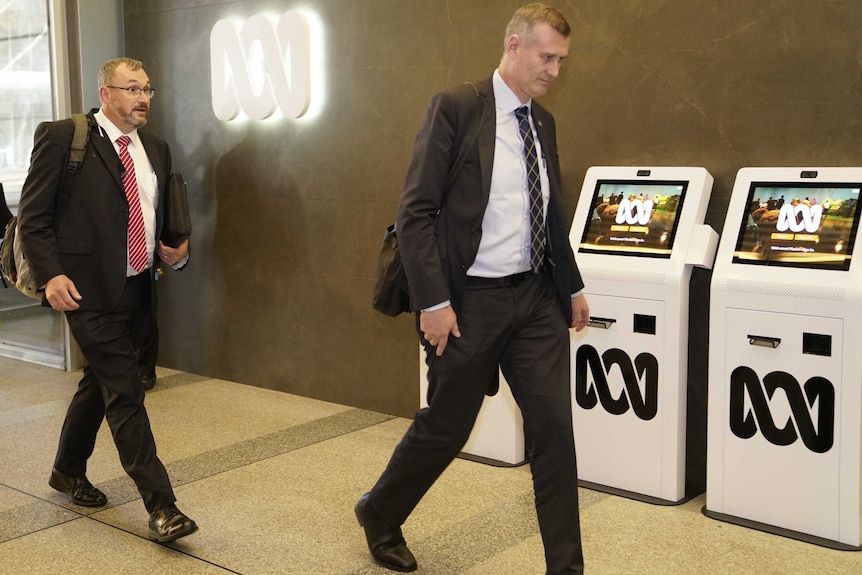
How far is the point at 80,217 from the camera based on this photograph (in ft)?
10.9

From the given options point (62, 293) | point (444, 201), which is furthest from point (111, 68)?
point (444, 201)

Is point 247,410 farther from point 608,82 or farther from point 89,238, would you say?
point 608,82

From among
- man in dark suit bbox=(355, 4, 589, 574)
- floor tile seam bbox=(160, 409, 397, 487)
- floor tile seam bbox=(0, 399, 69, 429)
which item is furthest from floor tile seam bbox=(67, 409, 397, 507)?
→ man in dark suit bbox=(355, 4, 589, 574)

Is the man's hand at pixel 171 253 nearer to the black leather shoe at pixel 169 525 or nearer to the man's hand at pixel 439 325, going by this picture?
the black leather shoe at pixel 169 525

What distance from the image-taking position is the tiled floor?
10.2 ft

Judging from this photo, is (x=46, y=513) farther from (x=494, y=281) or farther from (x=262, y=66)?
(x=262, y=66)

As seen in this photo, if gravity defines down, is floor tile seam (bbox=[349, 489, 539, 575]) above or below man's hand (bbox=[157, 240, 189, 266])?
→ below

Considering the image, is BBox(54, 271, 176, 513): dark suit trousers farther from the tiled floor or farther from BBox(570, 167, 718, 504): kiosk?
BBox(570, 167, 718, 504): kiosk

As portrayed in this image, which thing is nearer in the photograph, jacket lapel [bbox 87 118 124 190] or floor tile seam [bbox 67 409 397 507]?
jacket lapel [bbox 87 118 124 190]

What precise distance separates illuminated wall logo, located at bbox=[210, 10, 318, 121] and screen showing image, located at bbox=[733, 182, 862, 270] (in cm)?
262

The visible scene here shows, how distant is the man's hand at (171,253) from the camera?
140 inches

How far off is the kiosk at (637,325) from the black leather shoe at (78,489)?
1.88 metres

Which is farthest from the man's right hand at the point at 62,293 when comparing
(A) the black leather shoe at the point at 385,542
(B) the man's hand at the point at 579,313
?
(B) the man's hand at the point at 579,313

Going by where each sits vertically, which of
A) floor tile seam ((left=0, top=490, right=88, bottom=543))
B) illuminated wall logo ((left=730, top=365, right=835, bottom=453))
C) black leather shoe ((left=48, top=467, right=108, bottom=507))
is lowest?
floor tile seam ((left=0, top=490, right=88, bottom=543))
